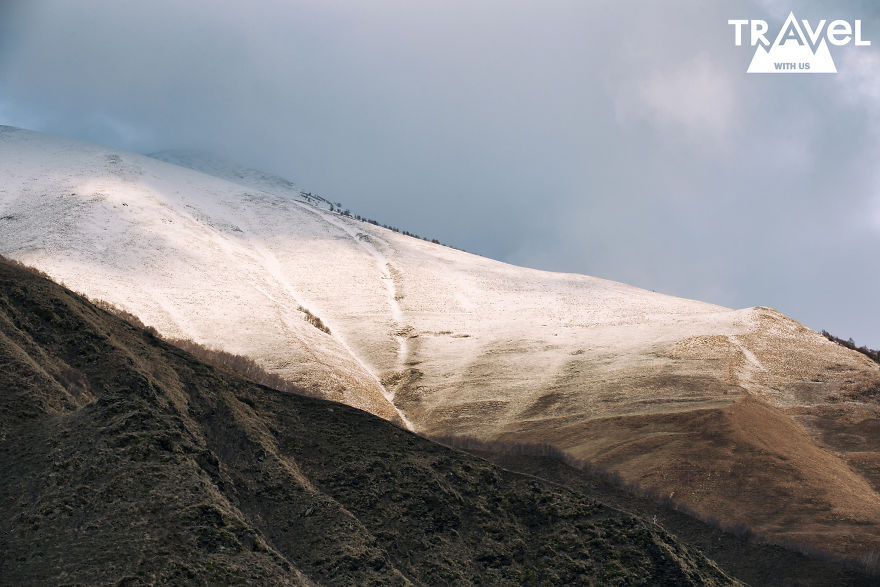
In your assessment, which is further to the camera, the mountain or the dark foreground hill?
the mountain

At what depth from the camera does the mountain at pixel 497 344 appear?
3862cm

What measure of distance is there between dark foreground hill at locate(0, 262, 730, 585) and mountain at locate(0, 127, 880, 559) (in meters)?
15.9

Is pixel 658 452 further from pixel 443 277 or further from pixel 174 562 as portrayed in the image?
pixel 443 277

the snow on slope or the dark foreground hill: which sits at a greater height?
the snow on slope

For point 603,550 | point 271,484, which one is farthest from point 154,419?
point 603,550

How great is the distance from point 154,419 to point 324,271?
7150cm

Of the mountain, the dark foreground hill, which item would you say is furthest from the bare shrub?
the dark foreground hill

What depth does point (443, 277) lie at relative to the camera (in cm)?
9544

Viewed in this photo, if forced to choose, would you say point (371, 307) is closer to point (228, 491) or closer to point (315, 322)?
point (315, 322)

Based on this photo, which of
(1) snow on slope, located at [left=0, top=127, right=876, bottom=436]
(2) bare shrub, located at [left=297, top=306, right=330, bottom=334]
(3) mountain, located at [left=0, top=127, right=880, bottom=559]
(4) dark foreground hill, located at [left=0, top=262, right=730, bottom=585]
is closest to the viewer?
(4) dark foreground hill, located at [left=0, top=262, right=730, bottom=585]

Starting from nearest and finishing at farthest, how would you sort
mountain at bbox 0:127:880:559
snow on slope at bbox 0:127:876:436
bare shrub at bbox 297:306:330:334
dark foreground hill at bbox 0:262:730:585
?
dark foreground hill at bbox 0:262:730:585, mountain at bbox 0:127:880:559, snow on slope at bbox 0:127:876:436, bare shrub at bbox 297:306:330:334

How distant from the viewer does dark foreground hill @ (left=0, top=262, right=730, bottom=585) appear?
48.4ft

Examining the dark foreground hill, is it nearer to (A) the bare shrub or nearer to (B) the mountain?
(B) the mountain

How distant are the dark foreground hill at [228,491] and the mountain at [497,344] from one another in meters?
15.9
